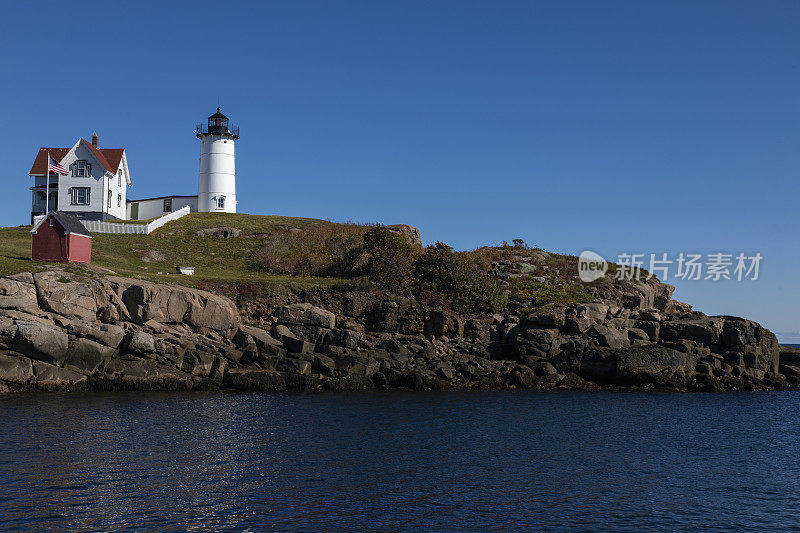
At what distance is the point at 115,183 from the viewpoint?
280ft

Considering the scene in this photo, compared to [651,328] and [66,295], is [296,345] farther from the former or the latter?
[651,328]

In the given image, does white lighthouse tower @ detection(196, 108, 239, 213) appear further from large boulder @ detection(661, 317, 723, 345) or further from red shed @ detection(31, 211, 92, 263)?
large boulder @ detection(661, 317, 723, 345)

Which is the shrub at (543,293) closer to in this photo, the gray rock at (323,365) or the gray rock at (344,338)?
the gray rock at (344,338)

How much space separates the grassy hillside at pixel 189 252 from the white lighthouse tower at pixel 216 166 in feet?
15.2

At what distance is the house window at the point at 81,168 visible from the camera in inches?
3219

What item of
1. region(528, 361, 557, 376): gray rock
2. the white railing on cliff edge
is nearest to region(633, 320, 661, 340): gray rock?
region(528, 361, 557, 376): gray rock

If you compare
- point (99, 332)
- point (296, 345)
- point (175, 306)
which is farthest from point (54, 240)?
point (296, 345)

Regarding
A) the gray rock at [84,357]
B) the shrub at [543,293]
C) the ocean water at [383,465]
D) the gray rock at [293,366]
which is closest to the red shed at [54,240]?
the gray rock at [84,357]

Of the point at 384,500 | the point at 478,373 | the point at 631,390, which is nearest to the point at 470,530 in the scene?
the point at 384,500

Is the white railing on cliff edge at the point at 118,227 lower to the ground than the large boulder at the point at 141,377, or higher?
higher

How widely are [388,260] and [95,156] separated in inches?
1708

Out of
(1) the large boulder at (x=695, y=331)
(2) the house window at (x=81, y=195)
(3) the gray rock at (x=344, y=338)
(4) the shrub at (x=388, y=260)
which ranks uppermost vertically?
(2) the house window at (x=81, y=195)

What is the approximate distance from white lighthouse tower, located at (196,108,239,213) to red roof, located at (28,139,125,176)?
35.9 feet

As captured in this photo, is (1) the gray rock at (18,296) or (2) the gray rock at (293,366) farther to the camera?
(2) the gray rock at (293,366)
